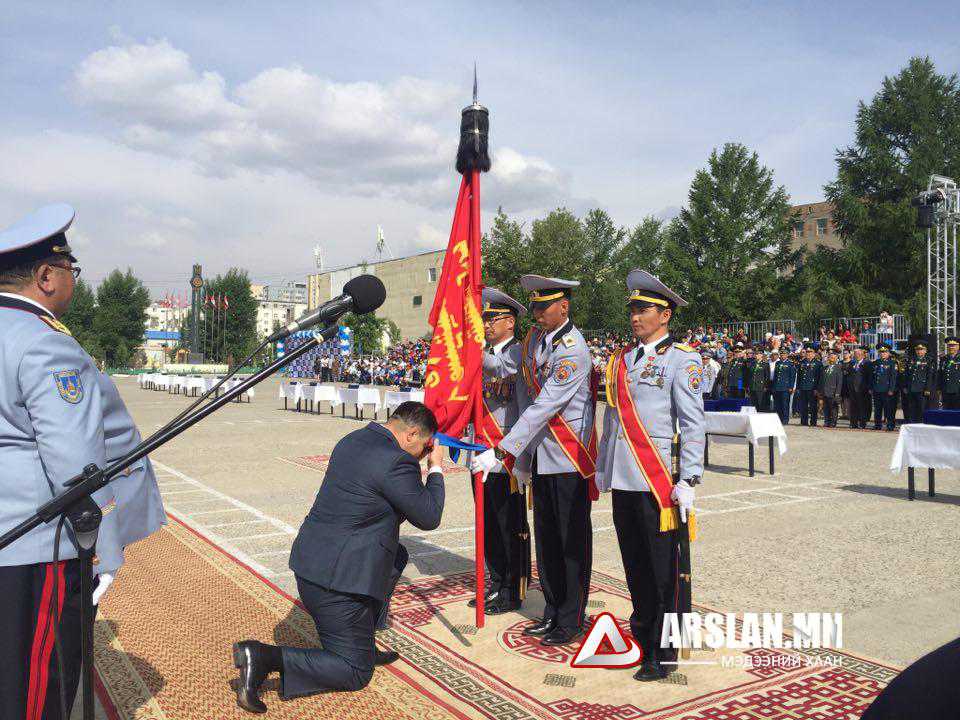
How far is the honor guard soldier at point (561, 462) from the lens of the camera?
476 cm

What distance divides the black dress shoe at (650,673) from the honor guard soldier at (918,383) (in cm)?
1522

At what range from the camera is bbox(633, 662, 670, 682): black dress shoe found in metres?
4.12

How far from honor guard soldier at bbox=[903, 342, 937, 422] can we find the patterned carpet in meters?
14.2

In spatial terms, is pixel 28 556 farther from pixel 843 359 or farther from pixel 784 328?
pixel 784 328

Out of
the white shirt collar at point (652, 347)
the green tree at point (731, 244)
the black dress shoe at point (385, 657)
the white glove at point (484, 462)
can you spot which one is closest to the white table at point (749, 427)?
the white shirt collar at point (652, 347)

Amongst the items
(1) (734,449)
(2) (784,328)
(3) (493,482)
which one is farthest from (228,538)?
(2) (784,328)

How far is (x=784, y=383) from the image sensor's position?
19719 mm

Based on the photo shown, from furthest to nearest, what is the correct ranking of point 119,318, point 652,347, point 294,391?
point 119,318 → point 294,391 → point 652,347

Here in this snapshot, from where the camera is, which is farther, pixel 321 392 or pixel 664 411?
pixel 321 392

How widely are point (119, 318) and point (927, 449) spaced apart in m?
84.1

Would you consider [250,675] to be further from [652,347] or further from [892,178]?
[892,178]

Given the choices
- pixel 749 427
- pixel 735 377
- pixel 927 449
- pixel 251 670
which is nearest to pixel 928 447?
pixel 927 449

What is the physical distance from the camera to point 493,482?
→ 553 cm

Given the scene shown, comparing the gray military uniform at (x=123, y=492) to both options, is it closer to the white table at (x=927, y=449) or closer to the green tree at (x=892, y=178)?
the white table at (x=927, y=449)
